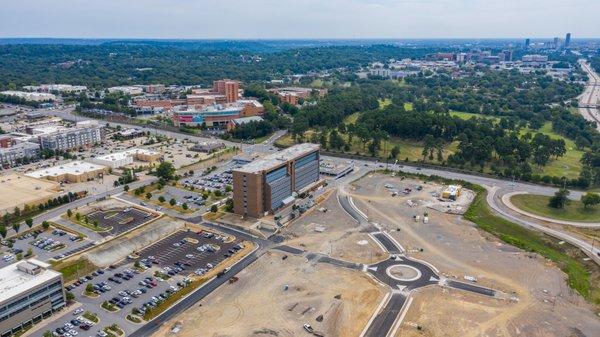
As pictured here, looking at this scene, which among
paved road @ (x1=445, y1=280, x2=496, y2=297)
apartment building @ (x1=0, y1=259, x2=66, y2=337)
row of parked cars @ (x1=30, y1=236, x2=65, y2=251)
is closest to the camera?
apartment building @ (x1=0, y1=259, x2=66, y2=337)

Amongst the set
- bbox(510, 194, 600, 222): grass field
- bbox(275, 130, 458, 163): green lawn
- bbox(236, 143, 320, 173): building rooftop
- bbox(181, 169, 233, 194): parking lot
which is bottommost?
bbox(181, 169, 233, 194): parking lot

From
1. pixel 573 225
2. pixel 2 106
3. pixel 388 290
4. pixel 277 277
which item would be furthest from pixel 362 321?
pixel 2 106

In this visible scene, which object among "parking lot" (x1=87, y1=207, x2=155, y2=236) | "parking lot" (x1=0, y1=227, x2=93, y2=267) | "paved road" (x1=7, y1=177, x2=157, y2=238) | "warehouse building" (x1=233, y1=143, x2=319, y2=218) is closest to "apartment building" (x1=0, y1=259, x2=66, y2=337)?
"parking lot" (x1=0, y1=227, x2=93, y2=267)

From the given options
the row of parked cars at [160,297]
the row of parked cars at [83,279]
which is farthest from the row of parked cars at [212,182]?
the row of parked cars at [160,297]

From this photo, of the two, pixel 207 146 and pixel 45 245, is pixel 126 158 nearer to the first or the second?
pixel 207 146

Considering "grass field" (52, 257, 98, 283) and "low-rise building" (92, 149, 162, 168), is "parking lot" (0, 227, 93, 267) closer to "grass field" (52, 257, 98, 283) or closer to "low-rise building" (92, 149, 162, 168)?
"grass field" (52, 257, 98, 283)

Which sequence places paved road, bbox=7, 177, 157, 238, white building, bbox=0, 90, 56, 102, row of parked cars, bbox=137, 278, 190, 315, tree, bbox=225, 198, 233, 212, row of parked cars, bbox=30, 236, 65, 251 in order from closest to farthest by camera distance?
row of parked cars, bbox=137, 278, 190, 315 < row of parked cars, bbox=30, 236, 65, 251 < paved road, bbox=7, 177, 157, 238 < tree, bbox=225, 198, 233, 212 < white building, bbox=0, 90, 56, 102

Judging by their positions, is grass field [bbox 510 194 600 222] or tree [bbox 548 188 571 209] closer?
grass field [bbox 510 194 600 222]

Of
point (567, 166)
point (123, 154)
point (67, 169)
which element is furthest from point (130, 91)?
point (567, 166)
